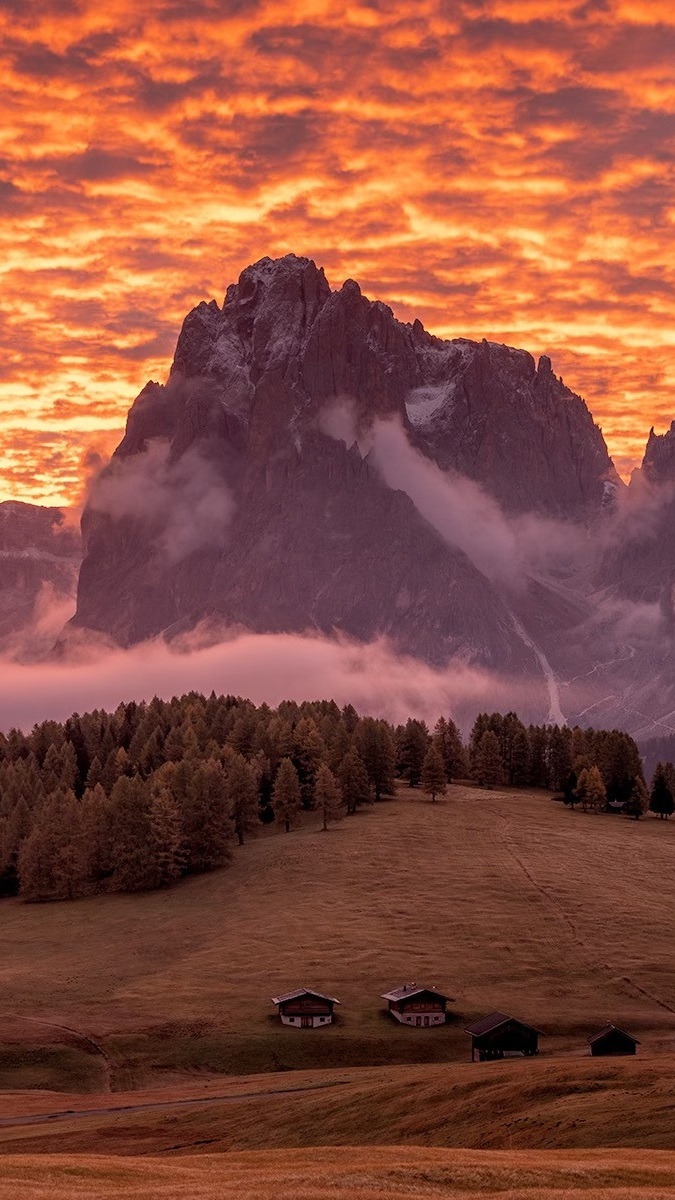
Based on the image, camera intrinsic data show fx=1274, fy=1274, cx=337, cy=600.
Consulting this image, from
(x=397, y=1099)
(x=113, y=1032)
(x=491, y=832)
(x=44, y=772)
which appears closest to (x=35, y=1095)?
(x=113, y=1032)

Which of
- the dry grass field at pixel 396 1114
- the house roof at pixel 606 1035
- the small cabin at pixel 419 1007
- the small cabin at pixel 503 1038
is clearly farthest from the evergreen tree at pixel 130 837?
the house roof at pixel 606 1035

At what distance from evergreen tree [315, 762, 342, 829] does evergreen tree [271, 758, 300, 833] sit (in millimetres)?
4506

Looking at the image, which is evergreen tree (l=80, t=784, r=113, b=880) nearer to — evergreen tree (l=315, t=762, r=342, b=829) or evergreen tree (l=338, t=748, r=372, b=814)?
evergreen tree (l=315, t=762, r=342, b=829)

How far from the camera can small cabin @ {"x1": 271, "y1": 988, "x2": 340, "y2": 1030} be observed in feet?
314

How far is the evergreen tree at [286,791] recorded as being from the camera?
17025cm

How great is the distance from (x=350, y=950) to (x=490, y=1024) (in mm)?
25375

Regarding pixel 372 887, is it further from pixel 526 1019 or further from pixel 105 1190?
pixel 105 1190

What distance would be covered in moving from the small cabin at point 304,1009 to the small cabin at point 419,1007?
5165mm

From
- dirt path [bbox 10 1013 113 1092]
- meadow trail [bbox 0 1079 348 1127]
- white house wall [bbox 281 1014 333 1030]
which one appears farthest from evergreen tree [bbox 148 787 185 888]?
meadow trail [bbox 0 1079 348 1127]

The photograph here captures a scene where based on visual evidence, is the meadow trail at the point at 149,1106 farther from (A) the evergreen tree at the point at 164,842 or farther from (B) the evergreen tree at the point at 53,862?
(B) the evergreen tree at the point at 53,862

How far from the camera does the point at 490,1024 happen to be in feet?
295

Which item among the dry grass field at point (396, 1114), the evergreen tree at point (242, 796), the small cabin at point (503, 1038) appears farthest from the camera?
the evergreen tree at point (242, 796)

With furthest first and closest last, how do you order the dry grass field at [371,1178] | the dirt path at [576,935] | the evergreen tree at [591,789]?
the evergreen tree at [591,789], the dirt path at [576,935], the dry grass field at [371,1178]

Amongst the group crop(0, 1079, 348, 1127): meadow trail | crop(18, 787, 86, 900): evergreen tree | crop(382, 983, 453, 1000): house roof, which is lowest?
crop(0, 1079, 348, 1127): meadow trail
